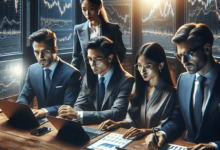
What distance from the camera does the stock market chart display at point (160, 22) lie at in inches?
177

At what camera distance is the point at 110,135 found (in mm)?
1996

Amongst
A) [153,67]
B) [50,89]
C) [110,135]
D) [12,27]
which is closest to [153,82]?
[153,67]

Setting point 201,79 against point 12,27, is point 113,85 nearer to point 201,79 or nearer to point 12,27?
point 201,79

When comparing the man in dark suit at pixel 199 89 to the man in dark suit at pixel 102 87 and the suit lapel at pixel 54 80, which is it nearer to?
the man in dark suit at pixel 102 87

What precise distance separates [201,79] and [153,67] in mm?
410

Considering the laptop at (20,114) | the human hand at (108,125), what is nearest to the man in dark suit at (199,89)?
the human hand at (108,125)

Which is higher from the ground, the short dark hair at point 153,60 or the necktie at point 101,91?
the short dark hair at point 153,60

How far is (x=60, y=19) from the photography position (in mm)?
5289

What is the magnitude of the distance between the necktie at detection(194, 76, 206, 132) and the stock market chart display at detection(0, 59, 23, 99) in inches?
134

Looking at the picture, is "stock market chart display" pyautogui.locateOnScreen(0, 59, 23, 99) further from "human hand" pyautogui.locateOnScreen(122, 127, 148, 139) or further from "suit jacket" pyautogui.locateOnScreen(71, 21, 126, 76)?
"human hand" pyautogui.locateOnScreen(122, 127, 148, 139)

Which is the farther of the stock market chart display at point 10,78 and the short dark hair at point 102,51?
the stock market chart display at point 10,78

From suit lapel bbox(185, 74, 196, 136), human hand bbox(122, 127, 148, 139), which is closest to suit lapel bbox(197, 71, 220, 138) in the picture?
suit lapel bbox(185, 74, 196, 136)

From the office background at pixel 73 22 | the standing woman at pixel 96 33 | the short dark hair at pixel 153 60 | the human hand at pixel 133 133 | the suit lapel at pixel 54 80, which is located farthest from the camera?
the office background at pixel 73 22

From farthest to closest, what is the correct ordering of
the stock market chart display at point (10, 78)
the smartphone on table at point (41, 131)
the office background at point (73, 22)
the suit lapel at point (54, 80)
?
the stock market chart display at point (10, 78) → the office background at point (73, 22) → the suit lapel at point (54, 80) → the smartphone on table at point (41, 131)
